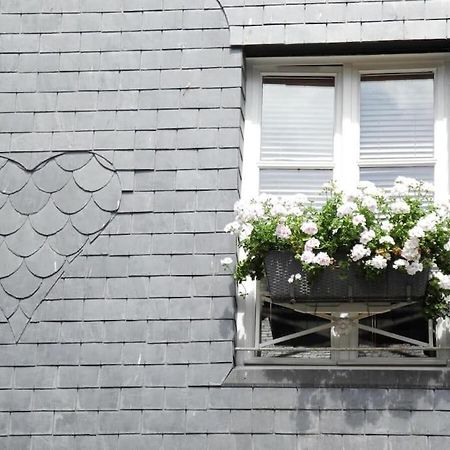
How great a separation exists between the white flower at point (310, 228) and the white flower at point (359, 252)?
0.82ft

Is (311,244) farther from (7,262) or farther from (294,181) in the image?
(7,262)

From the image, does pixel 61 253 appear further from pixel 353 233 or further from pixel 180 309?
pixel 353 233

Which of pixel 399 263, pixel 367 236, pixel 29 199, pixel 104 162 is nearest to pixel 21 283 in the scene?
pixel 29 199

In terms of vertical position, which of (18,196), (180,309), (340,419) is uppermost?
(18,196)

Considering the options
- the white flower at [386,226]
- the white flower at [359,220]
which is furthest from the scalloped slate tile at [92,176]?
the white flower at [386,226]

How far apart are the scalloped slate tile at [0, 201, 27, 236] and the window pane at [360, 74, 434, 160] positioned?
2096 mm

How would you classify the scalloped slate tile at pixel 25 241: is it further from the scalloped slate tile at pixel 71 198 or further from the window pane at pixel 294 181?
the window pane at pixel 294 181

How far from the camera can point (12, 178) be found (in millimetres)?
7750

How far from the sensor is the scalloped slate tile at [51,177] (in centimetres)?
771

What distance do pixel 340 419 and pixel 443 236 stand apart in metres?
1.13

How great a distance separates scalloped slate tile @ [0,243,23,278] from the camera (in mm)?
7527

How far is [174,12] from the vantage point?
7988mm

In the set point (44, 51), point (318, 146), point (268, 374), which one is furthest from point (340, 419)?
point (44, 51)

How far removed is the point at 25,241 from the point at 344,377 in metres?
2.07
